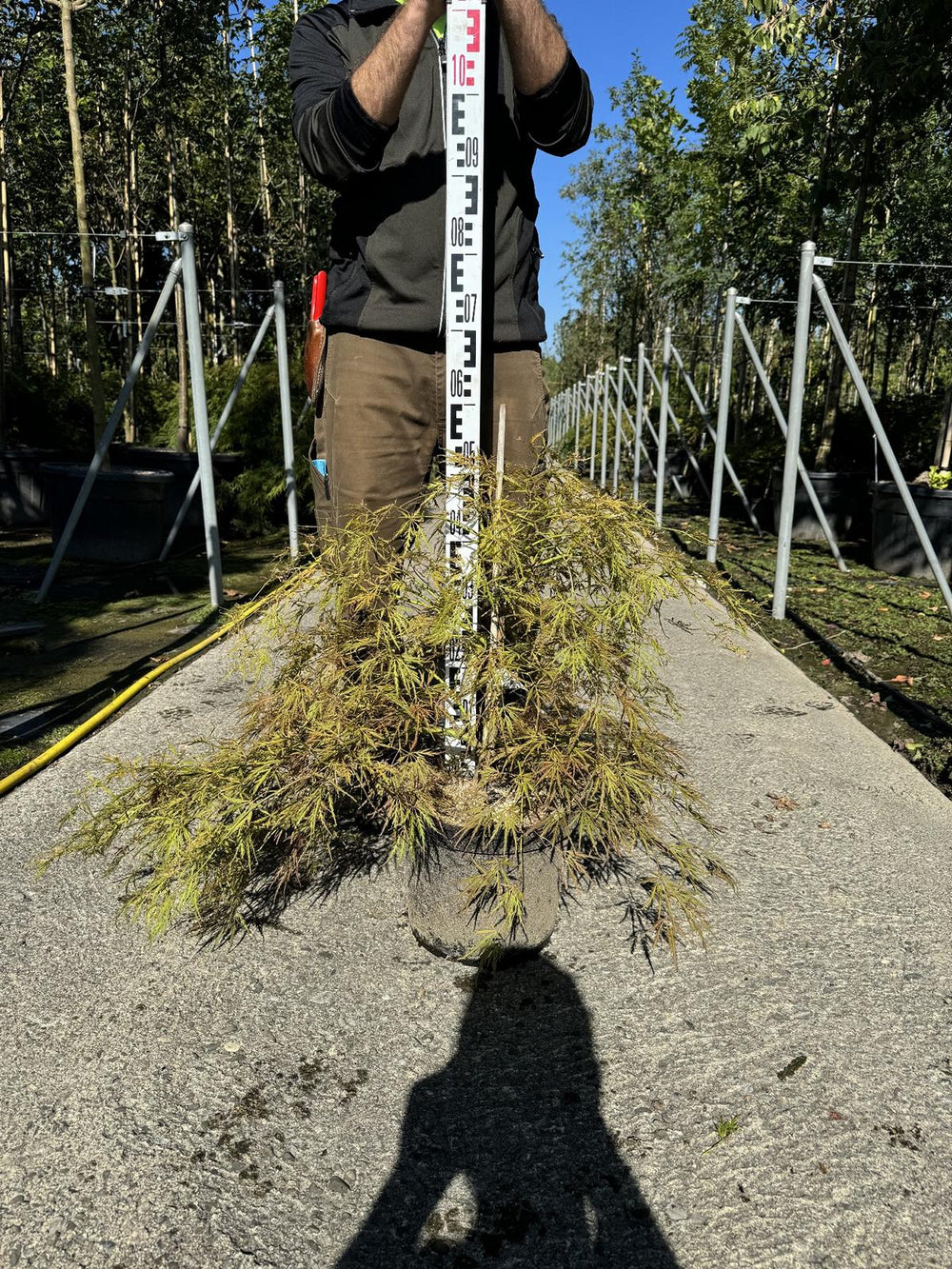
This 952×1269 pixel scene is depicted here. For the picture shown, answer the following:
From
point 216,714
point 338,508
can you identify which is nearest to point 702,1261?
point 338,508

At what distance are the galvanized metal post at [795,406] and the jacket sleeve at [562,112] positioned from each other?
123 inches

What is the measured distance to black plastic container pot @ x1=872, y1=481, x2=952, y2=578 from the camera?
6551 mm

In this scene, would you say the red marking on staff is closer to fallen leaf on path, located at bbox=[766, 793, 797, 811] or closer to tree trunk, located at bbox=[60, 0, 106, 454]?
fallen leaf on path, located at bbox=[766, 793, 797, 811]

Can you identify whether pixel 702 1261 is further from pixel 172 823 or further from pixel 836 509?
pixel 836 509

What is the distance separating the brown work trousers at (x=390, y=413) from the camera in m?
2.26

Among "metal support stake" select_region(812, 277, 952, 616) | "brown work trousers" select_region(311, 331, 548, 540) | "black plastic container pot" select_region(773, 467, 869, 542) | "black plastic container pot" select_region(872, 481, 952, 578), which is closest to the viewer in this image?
"brown work trousers" select_region(311, 331, 548, 540)

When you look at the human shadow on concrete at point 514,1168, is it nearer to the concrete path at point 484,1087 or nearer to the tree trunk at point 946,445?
the concrete path at point 484,1087

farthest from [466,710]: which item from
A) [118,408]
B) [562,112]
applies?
[118,408]

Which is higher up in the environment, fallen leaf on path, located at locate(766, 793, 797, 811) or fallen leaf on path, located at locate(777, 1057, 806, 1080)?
fallen leaf on path, located at locate(766, 793, 797, 811)

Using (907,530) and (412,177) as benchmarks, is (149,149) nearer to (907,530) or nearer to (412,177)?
(907,530)

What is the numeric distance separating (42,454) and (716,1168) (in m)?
10.0

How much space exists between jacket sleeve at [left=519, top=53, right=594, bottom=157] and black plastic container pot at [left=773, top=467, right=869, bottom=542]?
684cm

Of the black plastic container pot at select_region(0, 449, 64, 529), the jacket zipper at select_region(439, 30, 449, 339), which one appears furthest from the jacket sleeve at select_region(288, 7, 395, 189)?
the black plastic container pot at select_region(0, 449, 64, 529)

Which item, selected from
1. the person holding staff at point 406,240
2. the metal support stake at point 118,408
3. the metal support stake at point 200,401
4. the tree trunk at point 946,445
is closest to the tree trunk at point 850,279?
the tree trunk at point 946,445
